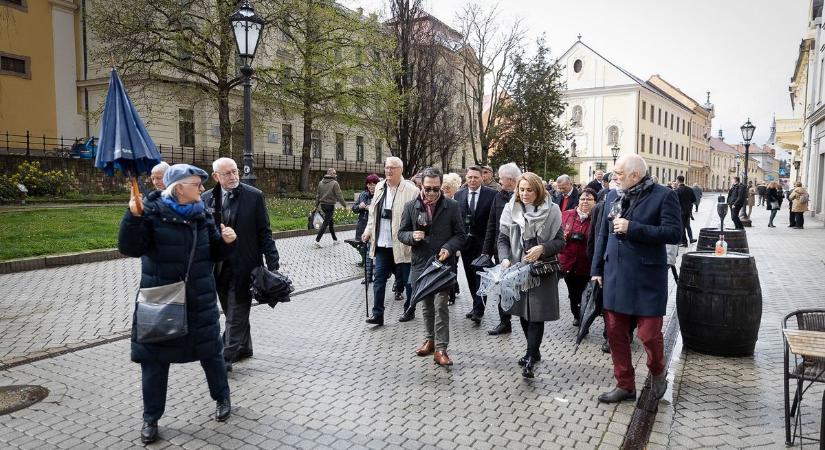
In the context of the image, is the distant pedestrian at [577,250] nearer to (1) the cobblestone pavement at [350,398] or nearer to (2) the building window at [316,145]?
(1) the cobblestone pavement at [350,398]

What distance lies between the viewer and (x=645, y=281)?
4.38 m

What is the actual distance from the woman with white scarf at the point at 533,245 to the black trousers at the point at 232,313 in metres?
2.64

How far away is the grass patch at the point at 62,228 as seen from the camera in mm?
11399

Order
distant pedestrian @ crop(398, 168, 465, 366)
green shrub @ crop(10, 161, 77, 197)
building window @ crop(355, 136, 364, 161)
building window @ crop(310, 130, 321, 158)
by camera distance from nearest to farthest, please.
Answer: distant pedestrian @ crop(398, 168, 465, 366)
green shrub @ crop(10, 161, 77, 197)
building window @ crop(310, 130, 321, 158)
building window @ crop(355, 136, 364, 161)

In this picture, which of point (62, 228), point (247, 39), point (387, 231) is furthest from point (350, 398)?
point (62, 228)

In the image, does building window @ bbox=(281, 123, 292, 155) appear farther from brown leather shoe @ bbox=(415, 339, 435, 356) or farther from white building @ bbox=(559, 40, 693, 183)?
brown leather shoe @ bbox=(415, 339, 435, 356)

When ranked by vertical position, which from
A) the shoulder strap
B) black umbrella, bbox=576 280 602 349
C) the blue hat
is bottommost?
black umbrella, bbox=576 280 602 349

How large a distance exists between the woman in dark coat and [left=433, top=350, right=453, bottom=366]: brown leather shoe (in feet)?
7.46

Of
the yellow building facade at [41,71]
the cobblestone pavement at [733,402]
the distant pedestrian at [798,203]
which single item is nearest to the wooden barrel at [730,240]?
the cobblestone pavement at [733,402]

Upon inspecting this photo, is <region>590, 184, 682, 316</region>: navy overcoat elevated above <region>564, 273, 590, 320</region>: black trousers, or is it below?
above

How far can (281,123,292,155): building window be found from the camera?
3903cm

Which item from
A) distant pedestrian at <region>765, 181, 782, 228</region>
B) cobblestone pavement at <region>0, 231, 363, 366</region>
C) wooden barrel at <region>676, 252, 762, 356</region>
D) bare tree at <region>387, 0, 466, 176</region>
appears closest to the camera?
wooden barrel at <region>676, 252, 762, 356</region>

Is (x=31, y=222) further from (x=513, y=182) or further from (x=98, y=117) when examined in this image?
(x=513, y=182)

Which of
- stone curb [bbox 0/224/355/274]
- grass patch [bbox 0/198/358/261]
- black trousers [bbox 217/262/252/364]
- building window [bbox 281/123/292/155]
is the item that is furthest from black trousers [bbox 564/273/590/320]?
building window [bbox 281/123/292/155]
